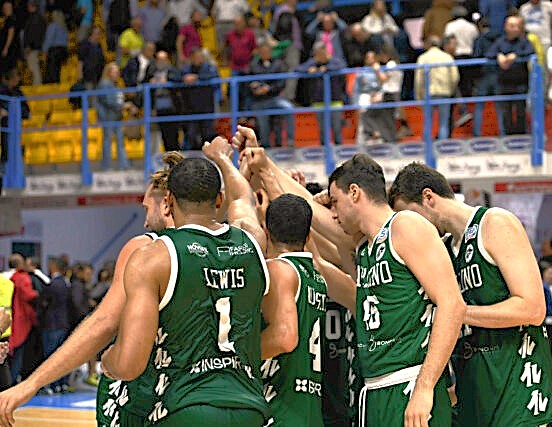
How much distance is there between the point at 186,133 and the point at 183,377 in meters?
11.8

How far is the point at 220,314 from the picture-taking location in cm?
364

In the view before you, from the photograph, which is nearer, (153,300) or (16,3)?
(153,300)

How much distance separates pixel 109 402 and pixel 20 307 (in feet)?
32.2

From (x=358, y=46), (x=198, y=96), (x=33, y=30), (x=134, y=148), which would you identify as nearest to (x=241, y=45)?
(x=198, y=96)

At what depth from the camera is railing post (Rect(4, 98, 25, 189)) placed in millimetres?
16484

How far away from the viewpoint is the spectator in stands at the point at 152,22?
18406mm

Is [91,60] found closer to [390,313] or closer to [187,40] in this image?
[187,40]

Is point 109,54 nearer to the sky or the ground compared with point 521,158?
nearer to the sky

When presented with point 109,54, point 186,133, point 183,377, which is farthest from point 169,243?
point 109,54

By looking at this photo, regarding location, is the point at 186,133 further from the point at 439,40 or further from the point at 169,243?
the point at 169,243

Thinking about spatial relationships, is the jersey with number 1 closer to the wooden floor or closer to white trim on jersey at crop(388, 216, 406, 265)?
white trim on jersey at crop(388, 216, 406, 265)

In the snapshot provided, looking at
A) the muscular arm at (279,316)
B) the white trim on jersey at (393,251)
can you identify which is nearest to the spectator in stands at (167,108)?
the muscular arm at (279,316)

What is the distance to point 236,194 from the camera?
5031 millimetres

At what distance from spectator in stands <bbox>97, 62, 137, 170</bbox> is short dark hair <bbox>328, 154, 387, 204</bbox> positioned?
1185cm
